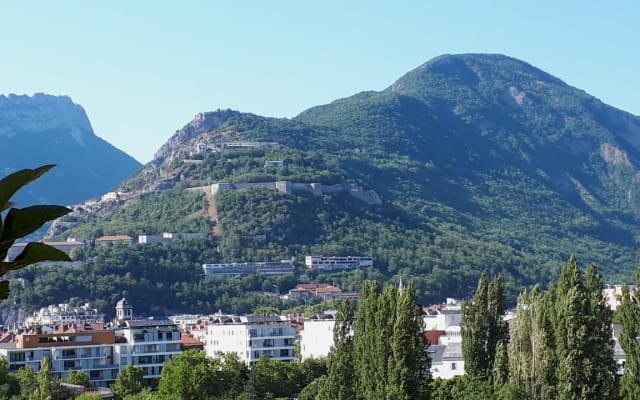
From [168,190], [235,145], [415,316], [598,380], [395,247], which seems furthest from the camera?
[235,145]

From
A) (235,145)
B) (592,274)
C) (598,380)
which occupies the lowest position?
(598,380)

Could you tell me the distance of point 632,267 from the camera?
18288cm

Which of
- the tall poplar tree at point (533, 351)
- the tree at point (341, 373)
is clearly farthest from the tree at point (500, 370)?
the tree at point (341, 373)

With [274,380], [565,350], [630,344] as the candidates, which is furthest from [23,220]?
[274,380]

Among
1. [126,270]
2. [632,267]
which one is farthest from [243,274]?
[632,267]

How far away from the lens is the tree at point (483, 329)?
41.1 meters

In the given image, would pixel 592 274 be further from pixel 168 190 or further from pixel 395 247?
pixel 168 190

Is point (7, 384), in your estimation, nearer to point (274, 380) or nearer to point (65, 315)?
point (274, 380)

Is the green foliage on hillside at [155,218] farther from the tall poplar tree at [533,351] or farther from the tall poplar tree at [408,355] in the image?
the tall poplar tree at [533,351]

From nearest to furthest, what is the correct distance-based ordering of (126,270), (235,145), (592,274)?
(592,274) < (126,270) < (235,145)

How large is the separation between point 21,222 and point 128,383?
59.1 meters

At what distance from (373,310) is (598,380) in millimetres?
9946

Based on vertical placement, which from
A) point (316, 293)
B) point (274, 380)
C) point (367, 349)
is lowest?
point (274, 380)

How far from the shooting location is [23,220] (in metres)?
2.56
